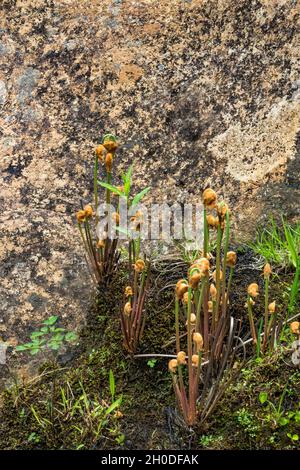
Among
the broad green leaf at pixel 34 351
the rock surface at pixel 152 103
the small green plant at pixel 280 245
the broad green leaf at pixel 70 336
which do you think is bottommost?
the broad green leaf at pixel 34 351

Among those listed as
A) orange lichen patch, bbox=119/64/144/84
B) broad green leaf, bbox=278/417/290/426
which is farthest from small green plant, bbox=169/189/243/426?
orange lichen patch, bbox=119/64/144/84

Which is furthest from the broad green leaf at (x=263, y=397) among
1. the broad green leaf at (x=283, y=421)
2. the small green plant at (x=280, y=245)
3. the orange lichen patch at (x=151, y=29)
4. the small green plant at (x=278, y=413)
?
the orange lichen patch at (x=151, y=29)

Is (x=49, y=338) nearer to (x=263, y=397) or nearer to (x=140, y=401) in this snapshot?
(x=140, y=401)

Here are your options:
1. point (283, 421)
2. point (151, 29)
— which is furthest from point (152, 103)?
point (283, 421)

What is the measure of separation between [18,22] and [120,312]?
1.87m

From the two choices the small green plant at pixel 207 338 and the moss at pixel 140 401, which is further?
the moss at pixel 140 401

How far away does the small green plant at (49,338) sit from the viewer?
3.10 meters

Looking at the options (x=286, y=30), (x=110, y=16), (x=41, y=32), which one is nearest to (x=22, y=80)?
(x=41, y=32)

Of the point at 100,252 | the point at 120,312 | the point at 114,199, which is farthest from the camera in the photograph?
the point at 114,199

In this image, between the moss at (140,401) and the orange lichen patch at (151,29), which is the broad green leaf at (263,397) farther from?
the orange lichen patch at (151,29)

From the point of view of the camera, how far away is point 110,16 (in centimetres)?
384

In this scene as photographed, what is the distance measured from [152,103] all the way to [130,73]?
214 millimetres

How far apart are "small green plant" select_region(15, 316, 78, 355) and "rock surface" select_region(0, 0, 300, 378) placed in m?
0.47
